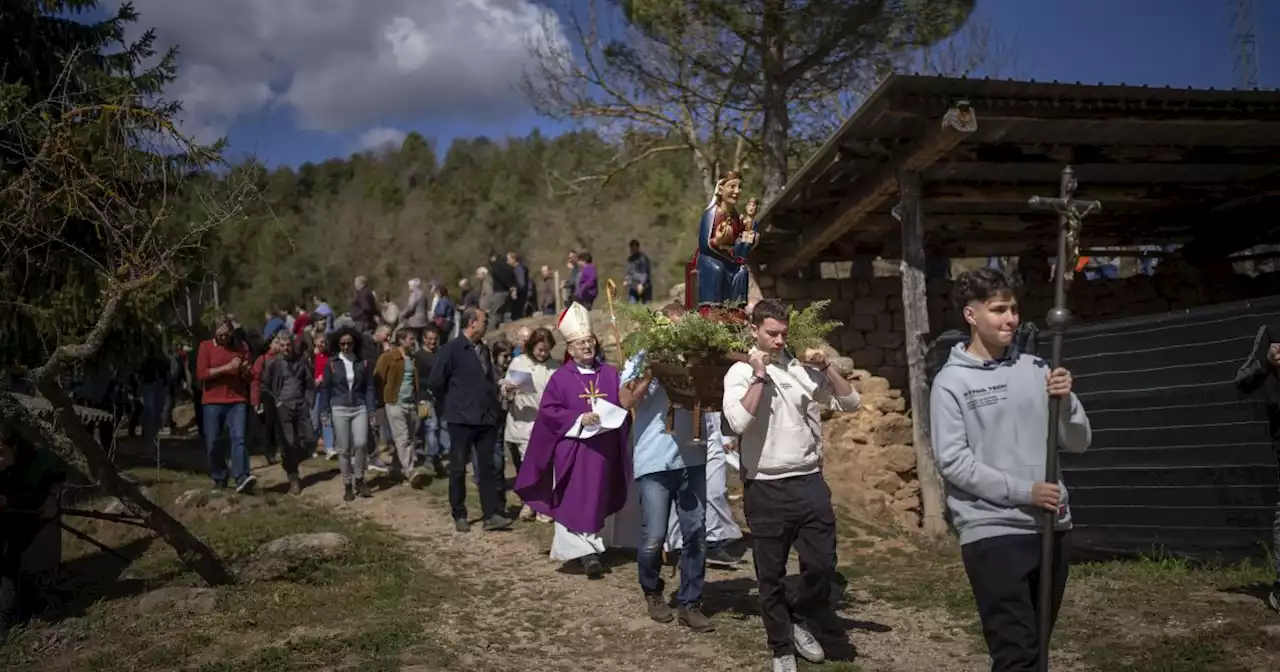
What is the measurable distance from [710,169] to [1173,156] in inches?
485

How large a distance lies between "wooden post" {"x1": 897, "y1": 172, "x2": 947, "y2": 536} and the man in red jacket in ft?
20.7

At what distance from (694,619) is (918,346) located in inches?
153

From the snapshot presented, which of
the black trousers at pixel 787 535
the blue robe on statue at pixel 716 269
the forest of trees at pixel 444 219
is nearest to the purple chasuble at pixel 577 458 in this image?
the blue robe on statue at pixel 716 269

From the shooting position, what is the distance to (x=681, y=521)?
19.7 ft

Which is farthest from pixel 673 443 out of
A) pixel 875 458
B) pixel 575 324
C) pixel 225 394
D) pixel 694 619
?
pixel 225 394

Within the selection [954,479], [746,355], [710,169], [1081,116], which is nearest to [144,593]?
[746,355]

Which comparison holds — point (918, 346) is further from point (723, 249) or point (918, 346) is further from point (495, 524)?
point (495, 524)

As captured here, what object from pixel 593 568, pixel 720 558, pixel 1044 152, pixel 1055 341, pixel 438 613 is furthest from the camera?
pixel 1044 152

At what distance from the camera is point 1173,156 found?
9438 mm

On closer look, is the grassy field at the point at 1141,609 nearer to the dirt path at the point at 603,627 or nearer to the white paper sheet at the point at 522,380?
the dirt path at the point at 603,627

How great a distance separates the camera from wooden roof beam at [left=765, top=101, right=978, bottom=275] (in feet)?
24.2

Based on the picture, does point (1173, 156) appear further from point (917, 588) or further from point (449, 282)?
point (449, 282)

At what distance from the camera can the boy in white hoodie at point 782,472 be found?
16.0 feet

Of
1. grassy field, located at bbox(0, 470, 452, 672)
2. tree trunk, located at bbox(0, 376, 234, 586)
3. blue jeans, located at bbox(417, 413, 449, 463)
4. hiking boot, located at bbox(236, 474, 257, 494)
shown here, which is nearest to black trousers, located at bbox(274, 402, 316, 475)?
hiking boot, located at bbox(236, 474, 257, 494)
